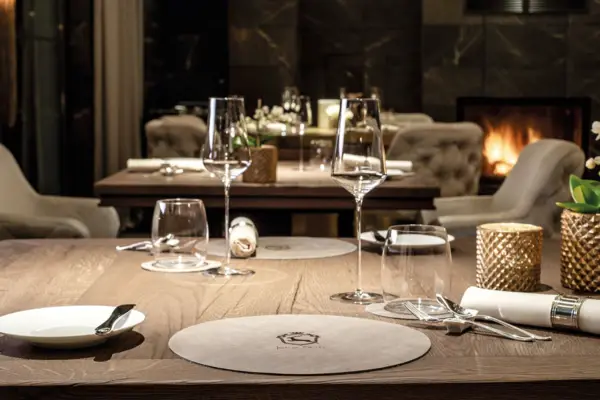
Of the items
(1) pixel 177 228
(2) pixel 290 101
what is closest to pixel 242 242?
(1) pixel 177 228

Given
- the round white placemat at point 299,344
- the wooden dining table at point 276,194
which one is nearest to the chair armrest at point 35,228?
the wooden dining table at point 276,194

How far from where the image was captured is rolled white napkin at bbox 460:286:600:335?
1.46m

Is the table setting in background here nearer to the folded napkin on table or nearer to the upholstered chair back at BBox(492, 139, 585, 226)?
the upholstered chair back at BBox(492, 139, 585, 226)

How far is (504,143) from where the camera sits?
26.5 feet

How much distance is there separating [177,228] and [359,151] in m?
0.35

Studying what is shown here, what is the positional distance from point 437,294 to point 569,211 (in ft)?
1.44

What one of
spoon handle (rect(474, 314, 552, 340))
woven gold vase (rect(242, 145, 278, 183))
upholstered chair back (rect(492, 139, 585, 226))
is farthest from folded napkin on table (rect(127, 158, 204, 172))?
spoon handle (rect(474, 314, 552, 340))

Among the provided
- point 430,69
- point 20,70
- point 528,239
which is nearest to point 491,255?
point 528,239

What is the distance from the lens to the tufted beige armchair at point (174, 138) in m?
5.73

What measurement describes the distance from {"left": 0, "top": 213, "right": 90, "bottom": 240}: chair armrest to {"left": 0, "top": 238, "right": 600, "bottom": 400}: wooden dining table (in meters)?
1.54

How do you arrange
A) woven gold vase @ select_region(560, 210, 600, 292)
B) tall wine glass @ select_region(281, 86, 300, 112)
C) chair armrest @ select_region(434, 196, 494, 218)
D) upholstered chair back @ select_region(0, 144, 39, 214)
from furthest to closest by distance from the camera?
tall wine glass @ select_region(281, 86, 300, 112)
chair armrest @ select_region(434, 196, 494, 218)
upholstered chair back @ select_region(0, 144, 39, 214)
woven gold vase @ select_region(560, 210, 600, 292)

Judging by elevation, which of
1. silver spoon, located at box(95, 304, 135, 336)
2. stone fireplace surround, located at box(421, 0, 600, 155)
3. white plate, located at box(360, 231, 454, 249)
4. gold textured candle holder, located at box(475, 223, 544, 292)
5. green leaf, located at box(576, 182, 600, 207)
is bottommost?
silver spoon, located at box(95, 304, 135, 336)

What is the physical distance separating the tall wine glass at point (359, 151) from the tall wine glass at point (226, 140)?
274mm

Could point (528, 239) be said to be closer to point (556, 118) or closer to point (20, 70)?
point (20, 70)
